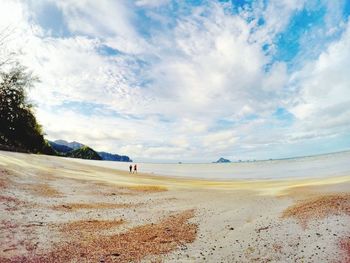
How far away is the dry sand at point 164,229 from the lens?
34.6 ft

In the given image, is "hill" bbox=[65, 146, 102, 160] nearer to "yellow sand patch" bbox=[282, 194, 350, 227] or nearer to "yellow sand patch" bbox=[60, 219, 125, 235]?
"yellow sand patch" bbox=[60, 219, 125, 235]

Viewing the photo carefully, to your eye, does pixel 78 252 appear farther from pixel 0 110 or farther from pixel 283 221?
pixel 0 110

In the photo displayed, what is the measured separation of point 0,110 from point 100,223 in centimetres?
4921

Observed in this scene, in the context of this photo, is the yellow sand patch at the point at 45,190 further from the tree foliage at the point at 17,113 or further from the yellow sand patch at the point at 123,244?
the tree foliage at the point at 17,113

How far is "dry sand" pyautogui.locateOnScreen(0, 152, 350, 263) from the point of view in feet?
34.6

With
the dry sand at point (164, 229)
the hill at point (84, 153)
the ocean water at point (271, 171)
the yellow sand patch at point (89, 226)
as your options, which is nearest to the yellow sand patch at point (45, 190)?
the dry sand at point (164, 229)

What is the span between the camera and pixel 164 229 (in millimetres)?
13711

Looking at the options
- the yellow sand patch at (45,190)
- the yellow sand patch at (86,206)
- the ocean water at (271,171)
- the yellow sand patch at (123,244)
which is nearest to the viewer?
the yellow sand patch at (123,244)

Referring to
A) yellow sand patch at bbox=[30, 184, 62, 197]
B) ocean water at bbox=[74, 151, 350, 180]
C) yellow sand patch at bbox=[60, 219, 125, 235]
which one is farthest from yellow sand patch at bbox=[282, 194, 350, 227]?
ocean water at bbox=[74, 151, 350, 180]

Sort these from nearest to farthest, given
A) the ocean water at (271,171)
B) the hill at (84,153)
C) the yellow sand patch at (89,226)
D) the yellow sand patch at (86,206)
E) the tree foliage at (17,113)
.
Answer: the yellow sand patch at (89,226) < the yellow sand patch at (86,206) < the tree foliage at (17,113) < the ocean water at (271,171) < the hill at (84,153)

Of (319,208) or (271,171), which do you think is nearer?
(319,208)

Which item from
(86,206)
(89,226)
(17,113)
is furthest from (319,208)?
(17,113)

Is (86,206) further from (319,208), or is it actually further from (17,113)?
(17,113)

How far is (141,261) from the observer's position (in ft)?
32.6
